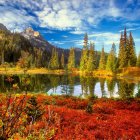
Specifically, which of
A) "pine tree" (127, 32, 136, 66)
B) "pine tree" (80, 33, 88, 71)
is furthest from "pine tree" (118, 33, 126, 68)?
"pine tree" (80, 33, 88, 71)

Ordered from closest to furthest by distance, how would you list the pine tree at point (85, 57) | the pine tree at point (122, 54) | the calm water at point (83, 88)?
1. the calm water at point (83, 88)
2. the pine tree at point (122, 54)
3. the pine tree at point (85, 57)

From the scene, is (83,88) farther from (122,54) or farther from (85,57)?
(85,57)

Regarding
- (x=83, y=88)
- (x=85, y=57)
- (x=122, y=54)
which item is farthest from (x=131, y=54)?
(x=83, y=88)

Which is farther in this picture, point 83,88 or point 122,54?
point 122,54

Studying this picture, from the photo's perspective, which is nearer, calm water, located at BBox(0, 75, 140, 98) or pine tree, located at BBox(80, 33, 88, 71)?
calm water, located at BBox(0, 75, 140, 98)

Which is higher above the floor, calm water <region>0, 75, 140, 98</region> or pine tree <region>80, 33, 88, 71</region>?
pine tree <region>80, 33, 88, 71</region>

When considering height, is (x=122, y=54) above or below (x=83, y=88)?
above

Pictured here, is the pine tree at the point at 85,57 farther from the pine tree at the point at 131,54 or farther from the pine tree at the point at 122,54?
the pine tree at the point at 131,54

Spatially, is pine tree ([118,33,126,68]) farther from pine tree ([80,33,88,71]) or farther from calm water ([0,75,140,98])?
calm water ([0,75,140,98])

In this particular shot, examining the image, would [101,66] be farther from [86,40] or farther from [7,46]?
[7,46]

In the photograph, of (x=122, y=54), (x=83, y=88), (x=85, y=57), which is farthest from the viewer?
(x=85, y=57)

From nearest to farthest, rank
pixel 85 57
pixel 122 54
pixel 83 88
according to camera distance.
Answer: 1. pixel 83 88
2. pixel 122 54
3. pixel 85 57

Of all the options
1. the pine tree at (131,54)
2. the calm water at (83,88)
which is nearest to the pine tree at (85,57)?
the pine tree at (131,54)

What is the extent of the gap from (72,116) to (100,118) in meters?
1.54
